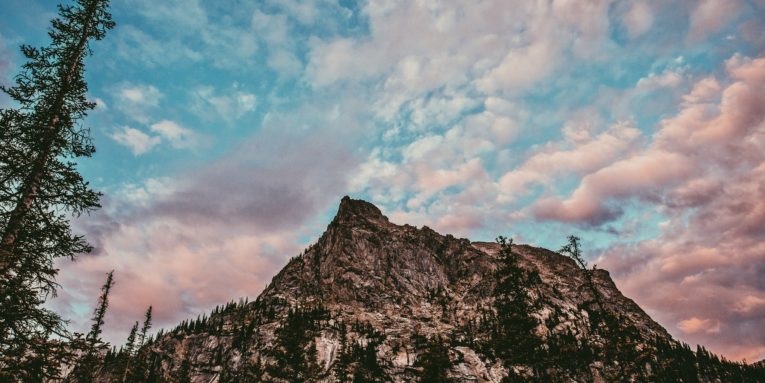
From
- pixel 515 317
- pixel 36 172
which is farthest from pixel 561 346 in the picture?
pixel 36 172

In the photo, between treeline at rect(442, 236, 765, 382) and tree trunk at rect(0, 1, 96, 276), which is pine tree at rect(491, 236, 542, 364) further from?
tree trunk at rect(0, 1, 96, 276)

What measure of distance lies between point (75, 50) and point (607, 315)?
115ft

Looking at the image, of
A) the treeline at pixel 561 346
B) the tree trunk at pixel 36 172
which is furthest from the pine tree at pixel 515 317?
the tree trunk at pixel 36 172

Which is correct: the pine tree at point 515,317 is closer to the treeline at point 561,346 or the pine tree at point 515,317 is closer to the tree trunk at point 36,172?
the treeline at point 561,346

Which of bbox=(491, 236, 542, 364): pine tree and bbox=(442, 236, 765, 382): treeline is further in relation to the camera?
bbox=(491, 236, 542, 364): pine tree

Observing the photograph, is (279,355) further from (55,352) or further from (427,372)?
(55,352)

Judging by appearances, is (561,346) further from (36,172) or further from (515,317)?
(36,172)

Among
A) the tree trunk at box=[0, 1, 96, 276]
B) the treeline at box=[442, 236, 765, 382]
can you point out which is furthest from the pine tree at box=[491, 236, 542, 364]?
the tree trunk at box=[0, 1, 96, 276]

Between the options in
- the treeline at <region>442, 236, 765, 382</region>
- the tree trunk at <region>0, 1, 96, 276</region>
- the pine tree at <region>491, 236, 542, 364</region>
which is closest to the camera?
the tree trunk at <region>0, 1, 96, 276</region>

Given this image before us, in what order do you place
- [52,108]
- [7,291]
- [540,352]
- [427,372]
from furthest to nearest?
[427,372] < [540,352] < [52,108] < [7,291]

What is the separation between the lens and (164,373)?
153 meters

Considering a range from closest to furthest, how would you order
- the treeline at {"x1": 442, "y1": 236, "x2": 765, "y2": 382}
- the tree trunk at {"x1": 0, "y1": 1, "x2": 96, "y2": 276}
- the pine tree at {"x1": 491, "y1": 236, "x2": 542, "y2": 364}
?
1. the tree trunk at {"x1": 0, "y1": 1, "x2": 96, "y2": 276}
2. the treeline at {"x1": 442, "y1": 236, "x2": 765, "y2": 382}
3. the pine tree at {"x1": 491, "y1": 236, "x2": 542, "y2": 364}

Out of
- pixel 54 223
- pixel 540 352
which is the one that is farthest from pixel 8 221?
pixel 540 352

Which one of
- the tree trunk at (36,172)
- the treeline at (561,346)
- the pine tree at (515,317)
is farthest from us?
the pine tree at (515,317)
